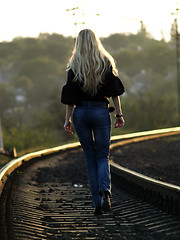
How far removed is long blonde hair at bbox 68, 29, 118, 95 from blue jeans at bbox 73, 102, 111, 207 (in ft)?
0.79

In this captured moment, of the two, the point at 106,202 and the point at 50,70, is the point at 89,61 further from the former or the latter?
the point at 50,70

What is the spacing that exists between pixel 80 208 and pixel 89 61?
89.4 inches

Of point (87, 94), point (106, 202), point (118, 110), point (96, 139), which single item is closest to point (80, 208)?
point (106, 202)

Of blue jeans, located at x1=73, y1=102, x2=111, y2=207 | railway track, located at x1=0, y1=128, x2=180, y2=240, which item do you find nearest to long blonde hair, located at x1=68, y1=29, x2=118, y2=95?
blue jeans, located at x1=73, y1=102, x2=111, y2=207

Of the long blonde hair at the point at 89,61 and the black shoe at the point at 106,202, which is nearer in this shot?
the long blonde hair at the point at 89,61

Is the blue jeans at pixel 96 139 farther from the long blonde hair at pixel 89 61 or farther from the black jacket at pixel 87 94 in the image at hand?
the long blonde hair at pixel 89 61

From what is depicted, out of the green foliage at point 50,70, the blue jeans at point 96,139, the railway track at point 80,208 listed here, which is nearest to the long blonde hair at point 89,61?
the blue jeans at point 96,139

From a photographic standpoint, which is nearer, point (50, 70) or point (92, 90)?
point (92, 90)

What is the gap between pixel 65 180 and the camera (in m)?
8.81

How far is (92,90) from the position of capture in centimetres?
466

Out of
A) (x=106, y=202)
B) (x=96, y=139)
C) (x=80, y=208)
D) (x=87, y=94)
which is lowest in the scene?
(x=80, y=208)

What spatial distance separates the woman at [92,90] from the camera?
4.62 m

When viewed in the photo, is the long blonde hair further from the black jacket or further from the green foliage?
the green foliage

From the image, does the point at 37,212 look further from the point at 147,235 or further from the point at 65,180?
the point at 65,180
